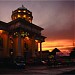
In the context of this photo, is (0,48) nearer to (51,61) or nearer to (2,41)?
(2,41)

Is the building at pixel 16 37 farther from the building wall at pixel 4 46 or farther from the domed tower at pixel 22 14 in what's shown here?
the domed tower at pixel 22 14

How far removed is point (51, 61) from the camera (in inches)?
1918

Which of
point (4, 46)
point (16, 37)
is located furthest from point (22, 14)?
point (4, 46)

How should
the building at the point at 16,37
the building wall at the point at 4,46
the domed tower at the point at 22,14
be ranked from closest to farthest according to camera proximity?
the building at the point at 16,37 → the building wall at the point at 4,46 → the domed tower at the point at 22,14

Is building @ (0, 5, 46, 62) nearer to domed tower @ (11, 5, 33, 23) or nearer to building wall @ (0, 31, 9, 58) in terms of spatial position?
building wall @ (0, 31, 9, 58)

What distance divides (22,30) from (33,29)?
795cm

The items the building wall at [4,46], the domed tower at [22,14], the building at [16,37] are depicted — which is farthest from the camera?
the domed tower at [22,14]

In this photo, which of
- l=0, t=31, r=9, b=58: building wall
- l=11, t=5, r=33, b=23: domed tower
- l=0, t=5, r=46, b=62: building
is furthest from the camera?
l=11, t=5, r=33, b=23: domed tower

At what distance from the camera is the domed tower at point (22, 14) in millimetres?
65738

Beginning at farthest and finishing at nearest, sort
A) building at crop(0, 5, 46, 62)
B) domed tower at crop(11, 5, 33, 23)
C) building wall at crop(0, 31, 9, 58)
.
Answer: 1. domed tower at crop(11, 5, 33, 23)
2. building wall at crop(0, 31, 9, 58)
3. building at crop(0, 5, 46, 62)

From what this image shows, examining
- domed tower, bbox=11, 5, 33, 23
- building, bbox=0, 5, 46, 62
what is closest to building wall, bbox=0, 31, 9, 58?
building, bbox=0, 5, 46, 62

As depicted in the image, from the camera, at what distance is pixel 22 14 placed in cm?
6575

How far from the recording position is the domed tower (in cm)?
6574

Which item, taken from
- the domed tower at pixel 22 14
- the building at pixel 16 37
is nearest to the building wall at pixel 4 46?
the building at pixel 16 37
